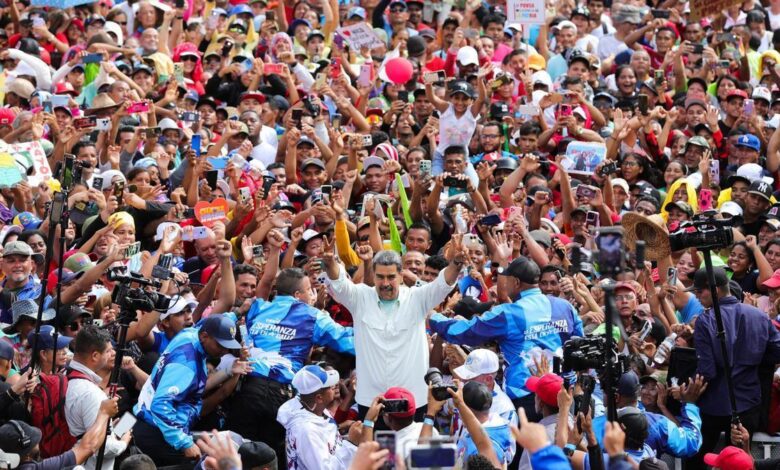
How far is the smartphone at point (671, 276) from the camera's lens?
40.4 feet

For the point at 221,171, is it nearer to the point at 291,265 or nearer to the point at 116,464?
the point at 291,265

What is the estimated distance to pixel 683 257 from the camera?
1334cm

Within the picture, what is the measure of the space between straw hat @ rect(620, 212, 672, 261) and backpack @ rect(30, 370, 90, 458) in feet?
15.9

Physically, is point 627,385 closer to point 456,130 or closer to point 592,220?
point 592,220

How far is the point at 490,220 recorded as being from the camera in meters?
12.4

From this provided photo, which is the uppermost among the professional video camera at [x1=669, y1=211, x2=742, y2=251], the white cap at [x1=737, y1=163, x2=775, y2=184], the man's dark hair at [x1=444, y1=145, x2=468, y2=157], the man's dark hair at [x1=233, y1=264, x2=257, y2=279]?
the professional video camera at [x1=669, y1=211, x2=742, y2=251]

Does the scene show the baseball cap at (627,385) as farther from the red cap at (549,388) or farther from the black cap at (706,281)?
the black cap at (706,281)

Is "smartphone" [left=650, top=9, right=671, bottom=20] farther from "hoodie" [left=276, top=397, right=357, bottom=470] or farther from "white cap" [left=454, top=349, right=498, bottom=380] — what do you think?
"hoodie" [left=276, top=397, right=357, bottom=470]

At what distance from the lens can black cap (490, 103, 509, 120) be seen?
647 inches

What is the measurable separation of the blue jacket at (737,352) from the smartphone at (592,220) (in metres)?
2.81

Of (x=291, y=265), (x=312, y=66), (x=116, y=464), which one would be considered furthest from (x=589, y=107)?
(x=116, y=464)

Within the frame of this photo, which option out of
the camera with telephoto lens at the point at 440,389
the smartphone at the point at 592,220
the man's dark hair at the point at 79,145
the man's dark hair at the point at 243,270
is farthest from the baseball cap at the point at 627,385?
the man's dark hair at the point at 79,145

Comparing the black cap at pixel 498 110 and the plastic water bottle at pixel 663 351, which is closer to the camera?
the plastic water bottle at pixel 663 351

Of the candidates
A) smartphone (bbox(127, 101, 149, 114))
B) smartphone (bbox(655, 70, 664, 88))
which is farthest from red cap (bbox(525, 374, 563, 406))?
smartphone (bbox(655, 70, 664, 88))
